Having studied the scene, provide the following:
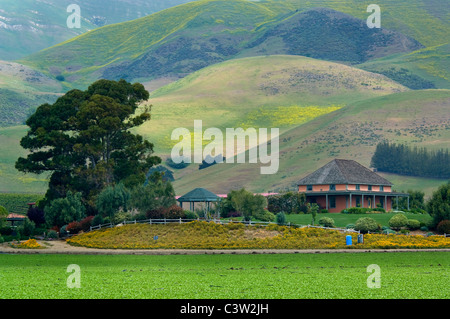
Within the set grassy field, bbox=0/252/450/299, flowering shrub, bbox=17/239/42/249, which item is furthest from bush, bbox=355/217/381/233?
flowering shrub, bbox=17/239/42/249

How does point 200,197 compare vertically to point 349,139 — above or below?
below

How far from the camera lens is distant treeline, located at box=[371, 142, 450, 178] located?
128375mm

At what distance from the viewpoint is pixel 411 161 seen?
13112 centimetres

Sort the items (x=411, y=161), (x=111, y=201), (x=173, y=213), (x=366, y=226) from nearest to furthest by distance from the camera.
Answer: (x=366, y=226) → (x=173, y=213) → (x=111, y=201) → (x=411, y=161)

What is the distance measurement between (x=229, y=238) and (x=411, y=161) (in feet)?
265

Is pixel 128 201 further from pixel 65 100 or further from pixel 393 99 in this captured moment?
pixel 393 99

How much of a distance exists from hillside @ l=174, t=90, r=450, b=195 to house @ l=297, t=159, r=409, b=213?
22344 millimetres

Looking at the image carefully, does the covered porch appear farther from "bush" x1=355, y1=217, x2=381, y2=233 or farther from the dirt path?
the dirt path

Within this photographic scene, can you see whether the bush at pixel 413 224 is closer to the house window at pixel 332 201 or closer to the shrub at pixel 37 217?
the house window at pixel 332 201

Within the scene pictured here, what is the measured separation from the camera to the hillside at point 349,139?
13575cm

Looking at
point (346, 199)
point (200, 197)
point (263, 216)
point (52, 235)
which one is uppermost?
point (200, 197)

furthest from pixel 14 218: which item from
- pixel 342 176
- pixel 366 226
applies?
pixel 342 176

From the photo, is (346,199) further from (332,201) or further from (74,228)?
(74,228)

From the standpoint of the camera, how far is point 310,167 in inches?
5364
